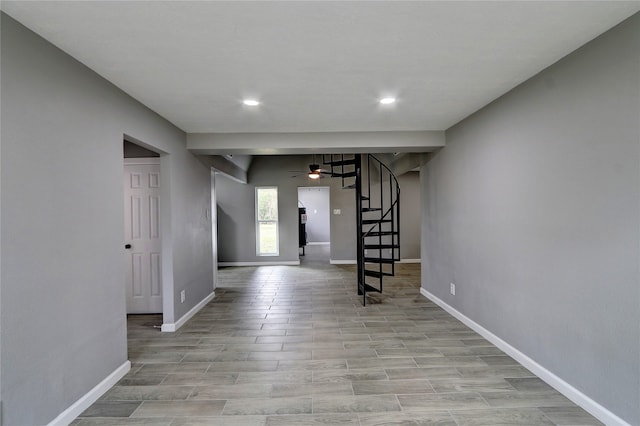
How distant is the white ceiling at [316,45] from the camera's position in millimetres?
1574

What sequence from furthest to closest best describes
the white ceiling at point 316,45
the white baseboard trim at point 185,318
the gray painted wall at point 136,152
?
the gray painted wall at point 136,152
the white baseboard trim at point 185,318
the white ceiling at point 316,45

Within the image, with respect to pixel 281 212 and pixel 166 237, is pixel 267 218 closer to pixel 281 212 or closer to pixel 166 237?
pixel 281 212

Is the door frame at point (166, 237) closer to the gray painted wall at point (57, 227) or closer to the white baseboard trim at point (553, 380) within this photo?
the gray painted wall at point (57, 227)

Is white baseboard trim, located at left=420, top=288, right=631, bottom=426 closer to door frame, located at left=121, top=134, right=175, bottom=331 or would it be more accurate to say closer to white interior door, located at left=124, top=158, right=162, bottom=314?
door frame, located at left=121, top=134, right=175, bottom=331

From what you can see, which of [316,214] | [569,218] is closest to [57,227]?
[569,218]

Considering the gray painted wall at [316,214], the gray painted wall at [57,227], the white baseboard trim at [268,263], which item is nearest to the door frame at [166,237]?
the gray painted wall at [57,227]

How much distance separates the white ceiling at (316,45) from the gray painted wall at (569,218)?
0.25 metres

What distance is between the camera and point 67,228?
1953 millimetres

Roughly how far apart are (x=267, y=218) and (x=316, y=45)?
6.48 m

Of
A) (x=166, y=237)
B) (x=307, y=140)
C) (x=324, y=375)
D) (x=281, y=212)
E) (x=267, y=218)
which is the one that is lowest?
(x=324, y=375)

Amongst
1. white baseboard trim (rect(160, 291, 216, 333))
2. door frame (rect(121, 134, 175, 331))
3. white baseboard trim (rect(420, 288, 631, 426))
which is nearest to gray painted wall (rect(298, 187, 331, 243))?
white baseboard trim (rect(160, 291, 216, 333))

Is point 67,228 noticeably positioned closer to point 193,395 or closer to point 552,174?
point 193,395

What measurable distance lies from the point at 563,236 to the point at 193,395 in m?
2.97

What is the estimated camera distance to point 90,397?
2.14 meters
